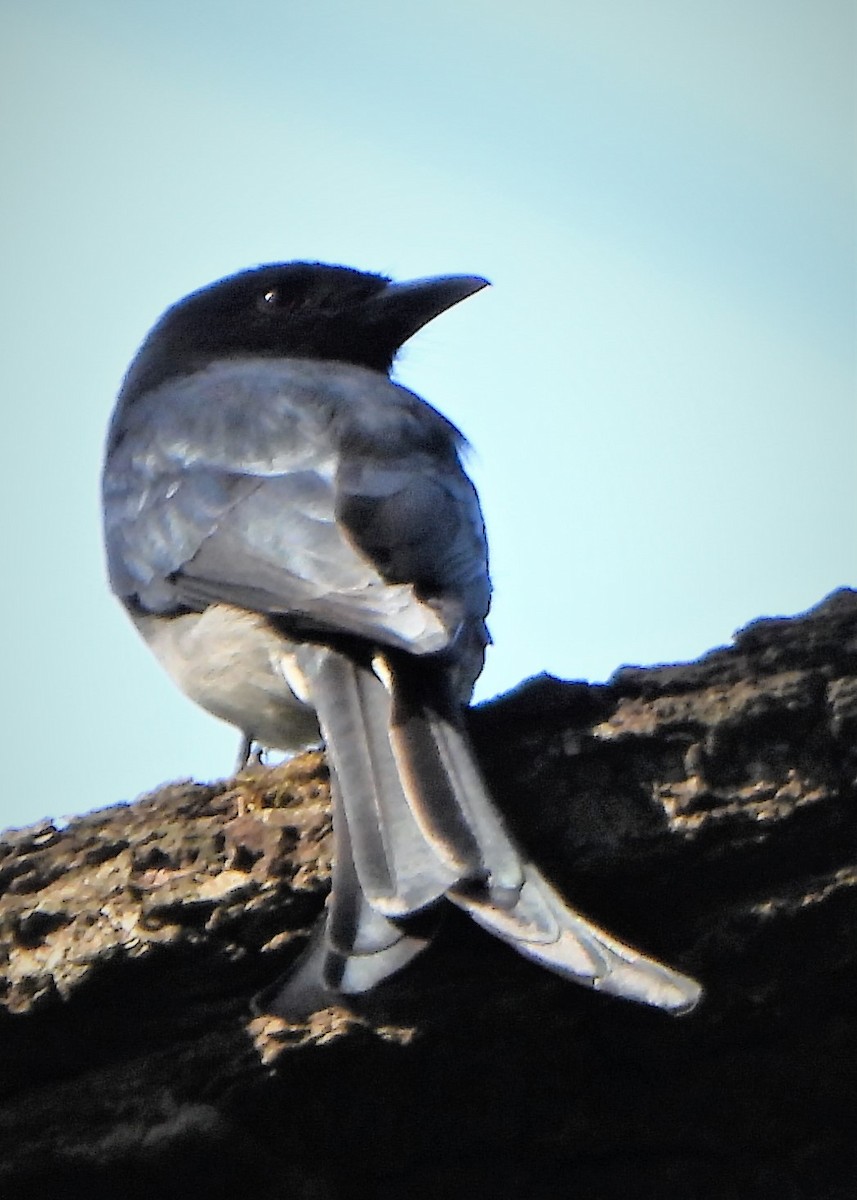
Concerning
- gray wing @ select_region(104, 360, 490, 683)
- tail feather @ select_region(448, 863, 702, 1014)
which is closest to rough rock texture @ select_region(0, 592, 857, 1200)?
tail feather @ select_region(448, 863, 702, 1014)

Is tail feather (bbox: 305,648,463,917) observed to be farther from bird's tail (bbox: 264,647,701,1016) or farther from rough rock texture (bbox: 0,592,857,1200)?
rough rock texture (bbox: 0,592,857,1200)

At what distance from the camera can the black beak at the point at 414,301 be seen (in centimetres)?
759

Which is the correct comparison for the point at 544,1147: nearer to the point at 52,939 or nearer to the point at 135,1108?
the point at 135,1108

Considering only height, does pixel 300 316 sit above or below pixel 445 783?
above

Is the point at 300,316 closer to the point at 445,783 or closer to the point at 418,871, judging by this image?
the point at 445,783

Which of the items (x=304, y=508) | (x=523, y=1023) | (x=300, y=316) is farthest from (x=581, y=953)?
(x=300, y=316)

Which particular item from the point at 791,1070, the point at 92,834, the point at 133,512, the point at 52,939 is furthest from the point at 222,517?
the point at 791,1070

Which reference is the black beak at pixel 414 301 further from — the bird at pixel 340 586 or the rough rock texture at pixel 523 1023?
the rough rock texture at pixel 523 1023

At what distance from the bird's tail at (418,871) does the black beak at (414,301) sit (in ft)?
12.3

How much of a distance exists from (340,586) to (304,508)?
59 centimetres

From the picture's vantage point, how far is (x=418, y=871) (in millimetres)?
3531

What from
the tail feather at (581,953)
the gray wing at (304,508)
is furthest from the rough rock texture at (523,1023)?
the gray wing at (304,508)

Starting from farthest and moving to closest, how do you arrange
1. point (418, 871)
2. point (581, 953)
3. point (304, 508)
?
point (304, 508)
point (418, 871)
point (581, 953)

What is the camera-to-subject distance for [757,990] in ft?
11.9
